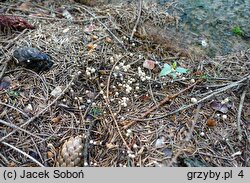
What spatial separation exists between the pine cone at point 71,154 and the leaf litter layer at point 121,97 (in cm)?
4

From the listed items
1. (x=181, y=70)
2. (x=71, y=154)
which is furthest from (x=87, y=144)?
(x=181, y=70)

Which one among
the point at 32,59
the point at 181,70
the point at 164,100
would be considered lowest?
the point at 164,100

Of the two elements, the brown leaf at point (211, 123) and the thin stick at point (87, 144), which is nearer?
the thin stick at point (87, 144)

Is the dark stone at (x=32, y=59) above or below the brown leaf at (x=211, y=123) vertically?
above

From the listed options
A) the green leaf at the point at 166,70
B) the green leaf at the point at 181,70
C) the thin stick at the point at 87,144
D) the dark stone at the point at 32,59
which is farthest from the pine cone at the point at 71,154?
the green leaf at the point at 181,70

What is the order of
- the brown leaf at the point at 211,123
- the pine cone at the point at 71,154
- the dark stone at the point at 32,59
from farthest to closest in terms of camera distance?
1. the dark stone at the point at 32,59
2. the brown leaf at the point at 211,123
3. the pine cone at the point at 71,154

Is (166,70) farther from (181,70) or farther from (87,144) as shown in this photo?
(87,144)

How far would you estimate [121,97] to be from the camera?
229 centimetres

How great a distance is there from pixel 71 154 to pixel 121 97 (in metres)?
0.57

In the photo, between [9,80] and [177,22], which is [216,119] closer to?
[177,22]

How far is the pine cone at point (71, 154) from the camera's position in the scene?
6.33 ft

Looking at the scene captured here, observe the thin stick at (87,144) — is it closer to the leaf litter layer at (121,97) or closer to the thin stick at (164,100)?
the leaf litter layer at (121,97)

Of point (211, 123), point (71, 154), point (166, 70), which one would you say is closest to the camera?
point (71, 154)

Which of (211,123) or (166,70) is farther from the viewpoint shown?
(166,70)
